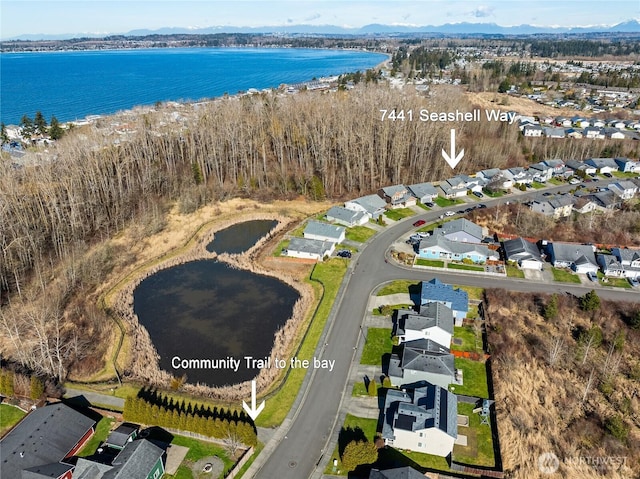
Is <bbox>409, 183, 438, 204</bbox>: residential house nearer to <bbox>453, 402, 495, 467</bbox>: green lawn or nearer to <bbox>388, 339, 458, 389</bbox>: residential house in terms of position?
<bbox>388, 339, 458, 389</bbox>: residential house

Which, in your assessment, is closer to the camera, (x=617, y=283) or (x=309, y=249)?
(x=617, y=283)

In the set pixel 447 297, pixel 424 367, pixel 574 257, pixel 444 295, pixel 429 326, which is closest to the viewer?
pixel 424 367

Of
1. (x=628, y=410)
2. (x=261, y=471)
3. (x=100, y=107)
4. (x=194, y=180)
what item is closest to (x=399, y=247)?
(x=628, y=410)

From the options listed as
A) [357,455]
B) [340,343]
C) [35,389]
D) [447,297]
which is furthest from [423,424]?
[35,389]

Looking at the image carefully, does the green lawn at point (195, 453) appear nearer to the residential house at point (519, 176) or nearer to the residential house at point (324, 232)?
the residential house at point (324, 232)

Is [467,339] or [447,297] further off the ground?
[447,297]

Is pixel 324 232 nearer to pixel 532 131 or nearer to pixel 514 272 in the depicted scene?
A: pixel 514 272

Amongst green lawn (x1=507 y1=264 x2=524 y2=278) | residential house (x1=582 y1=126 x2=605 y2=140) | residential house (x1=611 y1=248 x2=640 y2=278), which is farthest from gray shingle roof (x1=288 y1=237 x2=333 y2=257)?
residential house (x1=582 y1=126 x2=605 y2=140)
